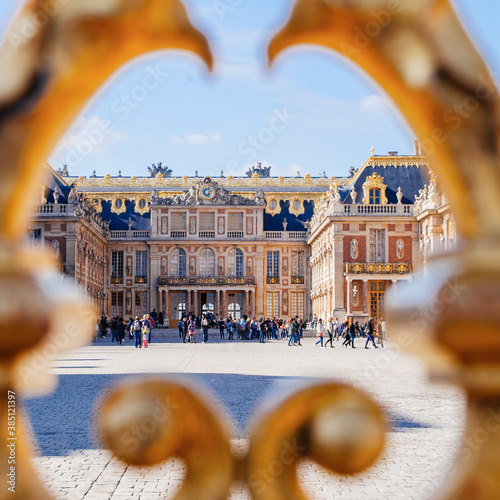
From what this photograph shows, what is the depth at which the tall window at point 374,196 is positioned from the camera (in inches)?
1518

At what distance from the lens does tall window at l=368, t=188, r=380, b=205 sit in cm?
3856

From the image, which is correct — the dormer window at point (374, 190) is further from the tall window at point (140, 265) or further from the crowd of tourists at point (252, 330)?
the tall window at point (140, 265)

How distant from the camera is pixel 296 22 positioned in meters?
0.67

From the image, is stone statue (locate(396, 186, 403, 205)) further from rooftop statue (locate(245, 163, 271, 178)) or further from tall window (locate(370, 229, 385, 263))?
rooftop statue (locate(245, 163, 271, 178))

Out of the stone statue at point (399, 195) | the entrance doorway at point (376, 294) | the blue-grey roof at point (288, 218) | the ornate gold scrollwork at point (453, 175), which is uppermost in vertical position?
the blue-grey roof at point (288, 218)

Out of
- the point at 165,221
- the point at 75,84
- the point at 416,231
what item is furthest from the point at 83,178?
the point at 75,84

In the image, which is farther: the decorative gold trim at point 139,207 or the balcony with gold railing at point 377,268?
the decorative gold trim at point 139,207

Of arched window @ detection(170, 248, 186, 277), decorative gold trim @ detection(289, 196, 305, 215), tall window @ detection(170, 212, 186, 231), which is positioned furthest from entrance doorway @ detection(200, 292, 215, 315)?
decorative gold trim @ detection(289, 196, 305, 215)

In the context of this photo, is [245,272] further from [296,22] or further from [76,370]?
[296,22]

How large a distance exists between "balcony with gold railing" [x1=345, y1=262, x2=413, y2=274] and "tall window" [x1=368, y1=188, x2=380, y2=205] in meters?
3.84

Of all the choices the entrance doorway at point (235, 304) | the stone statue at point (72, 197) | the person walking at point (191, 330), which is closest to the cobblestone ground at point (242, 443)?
the person walking at point (191, 330)

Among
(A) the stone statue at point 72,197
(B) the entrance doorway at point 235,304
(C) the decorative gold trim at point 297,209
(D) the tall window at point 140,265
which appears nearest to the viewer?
(A) the stone statue at point 72,197

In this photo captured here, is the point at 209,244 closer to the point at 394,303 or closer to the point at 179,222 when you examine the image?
the point at 179,222

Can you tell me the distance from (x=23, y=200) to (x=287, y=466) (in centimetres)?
38
